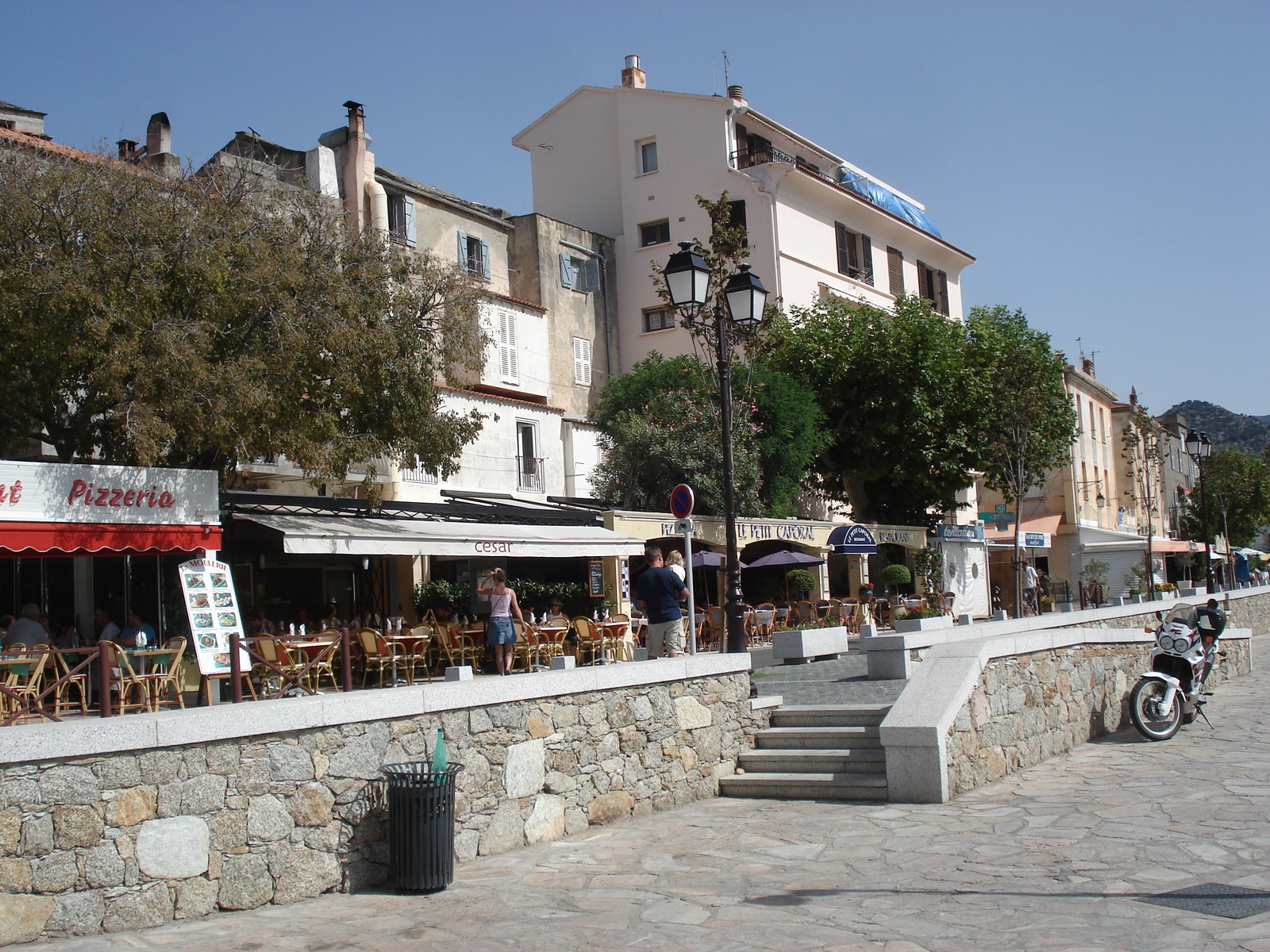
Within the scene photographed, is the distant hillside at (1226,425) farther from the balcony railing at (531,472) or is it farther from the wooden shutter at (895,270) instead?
the balcony railing at (531,472)

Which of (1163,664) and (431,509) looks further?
(431,509)

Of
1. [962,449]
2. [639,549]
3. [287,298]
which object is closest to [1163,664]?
[639,549]

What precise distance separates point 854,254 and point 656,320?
8245 millimetres

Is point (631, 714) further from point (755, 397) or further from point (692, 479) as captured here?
point (755, 397)

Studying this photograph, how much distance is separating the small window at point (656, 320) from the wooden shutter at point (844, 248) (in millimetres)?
6541

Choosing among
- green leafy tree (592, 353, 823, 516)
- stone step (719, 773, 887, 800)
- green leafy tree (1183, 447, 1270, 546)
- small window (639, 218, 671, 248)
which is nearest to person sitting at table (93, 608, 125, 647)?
stone step (719, 773, 887, 800)

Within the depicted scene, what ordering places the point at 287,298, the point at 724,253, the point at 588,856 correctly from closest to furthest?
the point at 588,856
the point at 287,298
the point at 724,253

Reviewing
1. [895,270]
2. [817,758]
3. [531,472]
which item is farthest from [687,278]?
[895,270]

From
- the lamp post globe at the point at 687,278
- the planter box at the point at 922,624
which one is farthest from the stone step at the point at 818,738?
the planter box at the point at 922,624

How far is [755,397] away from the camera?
2683 cm

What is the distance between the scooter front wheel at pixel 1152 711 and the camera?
450 inches

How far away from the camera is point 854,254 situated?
3675 centimetres

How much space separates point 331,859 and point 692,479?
59.3 feet

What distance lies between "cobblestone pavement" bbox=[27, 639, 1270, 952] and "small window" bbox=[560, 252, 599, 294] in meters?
23.1
